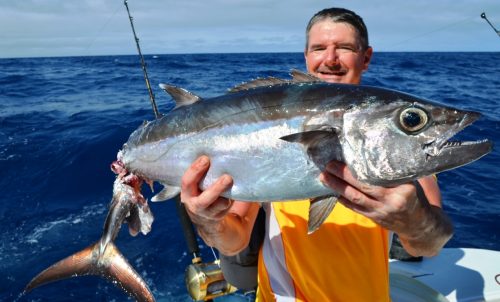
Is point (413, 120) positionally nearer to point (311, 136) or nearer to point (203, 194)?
point (311, 136)

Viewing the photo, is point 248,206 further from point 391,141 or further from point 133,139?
point 391,141

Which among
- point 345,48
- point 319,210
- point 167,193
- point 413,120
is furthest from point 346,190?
point 345,48

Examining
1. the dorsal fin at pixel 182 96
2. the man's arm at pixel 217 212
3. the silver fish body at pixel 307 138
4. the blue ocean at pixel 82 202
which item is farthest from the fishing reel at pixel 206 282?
the blue ocean at pixel 82 202

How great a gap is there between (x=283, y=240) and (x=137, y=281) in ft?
3.42

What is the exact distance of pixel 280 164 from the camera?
6.53 feet

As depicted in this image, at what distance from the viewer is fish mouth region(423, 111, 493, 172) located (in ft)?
5.64

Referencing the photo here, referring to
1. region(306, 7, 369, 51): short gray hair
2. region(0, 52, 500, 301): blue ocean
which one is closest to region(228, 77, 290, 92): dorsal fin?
region(306, 7, 369, 51): short gray hair

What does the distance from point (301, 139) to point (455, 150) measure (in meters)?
0.67

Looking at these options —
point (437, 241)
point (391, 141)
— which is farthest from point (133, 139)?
point (437, 241)

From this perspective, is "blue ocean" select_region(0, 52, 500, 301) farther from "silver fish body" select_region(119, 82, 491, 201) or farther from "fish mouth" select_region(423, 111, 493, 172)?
"fish mouth" select_region(423, 111, 493, 172)

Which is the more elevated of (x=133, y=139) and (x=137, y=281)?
(x=133, y=139)

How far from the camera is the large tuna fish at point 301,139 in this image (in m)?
1.80

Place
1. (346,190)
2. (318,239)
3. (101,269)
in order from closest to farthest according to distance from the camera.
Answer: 1. (346,190)
2. (318,239)
3. (101,269)

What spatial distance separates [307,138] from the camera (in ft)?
6.01
